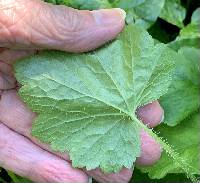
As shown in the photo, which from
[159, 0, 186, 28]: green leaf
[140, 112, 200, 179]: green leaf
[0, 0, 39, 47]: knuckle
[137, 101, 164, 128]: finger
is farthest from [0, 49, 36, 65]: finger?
[159, 0, 186, 28]: green leaf

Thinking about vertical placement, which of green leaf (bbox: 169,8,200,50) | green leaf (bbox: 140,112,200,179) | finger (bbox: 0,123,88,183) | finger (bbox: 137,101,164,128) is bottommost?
finger (bbox: 0,123,88,183)

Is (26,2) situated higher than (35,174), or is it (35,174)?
(26,2)

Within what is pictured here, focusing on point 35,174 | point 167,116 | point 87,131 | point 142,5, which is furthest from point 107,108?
point 142,5

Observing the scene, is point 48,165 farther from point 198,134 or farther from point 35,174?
point 198,134

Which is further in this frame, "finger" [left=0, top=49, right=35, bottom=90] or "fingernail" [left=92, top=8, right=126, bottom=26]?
"finger" [left=0, top=49, right=35, bottom=90]

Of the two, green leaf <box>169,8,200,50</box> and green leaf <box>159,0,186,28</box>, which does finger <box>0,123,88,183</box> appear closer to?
green leaf <box>169,8,200,50</box>

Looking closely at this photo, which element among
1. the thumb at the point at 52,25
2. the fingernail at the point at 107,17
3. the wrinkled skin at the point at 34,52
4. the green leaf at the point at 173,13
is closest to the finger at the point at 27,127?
the wrinkled skin at the point at 34,52
